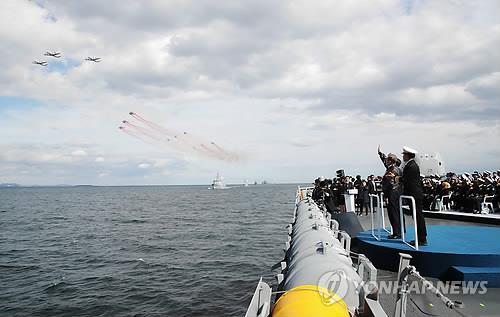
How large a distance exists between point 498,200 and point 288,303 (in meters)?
15.4

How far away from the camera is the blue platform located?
18.9 ft

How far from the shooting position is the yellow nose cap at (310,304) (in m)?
3.07

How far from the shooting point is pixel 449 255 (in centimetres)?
603

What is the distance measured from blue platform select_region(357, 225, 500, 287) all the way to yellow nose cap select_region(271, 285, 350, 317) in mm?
3384

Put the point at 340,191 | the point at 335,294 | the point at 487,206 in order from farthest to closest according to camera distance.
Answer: the point at 340,191
the point at 487,206
the point at 335,294

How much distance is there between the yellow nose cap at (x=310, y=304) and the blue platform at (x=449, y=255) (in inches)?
133

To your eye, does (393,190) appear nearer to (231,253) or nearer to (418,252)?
(418,252)

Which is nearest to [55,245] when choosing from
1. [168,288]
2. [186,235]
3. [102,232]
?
[102,232]

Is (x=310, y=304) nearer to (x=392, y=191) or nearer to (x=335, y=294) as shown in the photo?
(x=335, y=294)

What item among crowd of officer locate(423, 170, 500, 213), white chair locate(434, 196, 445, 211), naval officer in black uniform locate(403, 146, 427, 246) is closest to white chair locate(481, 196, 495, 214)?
crowd of officer locate(423, 170, 500, 213)

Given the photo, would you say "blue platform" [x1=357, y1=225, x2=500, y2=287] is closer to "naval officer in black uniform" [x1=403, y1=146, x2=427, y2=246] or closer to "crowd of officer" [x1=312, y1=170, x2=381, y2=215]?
"naval officer in black uniform" [x1=403, y1=146, x2=427, y2=246]

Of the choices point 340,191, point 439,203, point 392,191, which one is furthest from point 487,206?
point 392,191

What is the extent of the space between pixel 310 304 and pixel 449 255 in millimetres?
4056

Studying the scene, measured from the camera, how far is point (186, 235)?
25922mm
